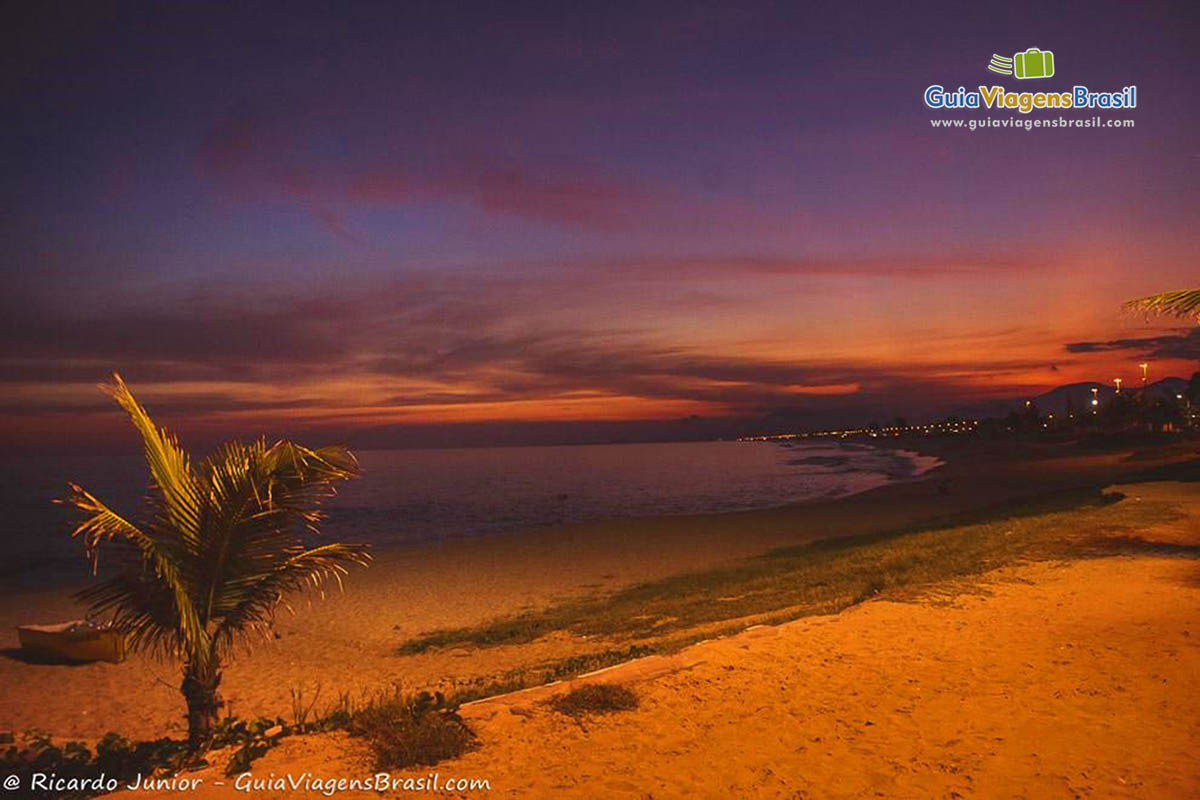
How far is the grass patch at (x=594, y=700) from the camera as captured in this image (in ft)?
21.5

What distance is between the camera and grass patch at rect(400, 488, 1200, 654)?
12.1 metres

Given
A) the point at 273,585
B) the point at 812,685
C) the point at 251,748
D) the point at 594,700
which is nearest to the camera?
the point at 251,748

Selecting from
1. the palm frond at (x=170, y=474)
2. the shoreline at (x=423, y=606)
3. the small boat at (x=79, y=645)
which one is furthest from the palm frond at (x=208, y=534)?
the small boat at (x=79, y=645)


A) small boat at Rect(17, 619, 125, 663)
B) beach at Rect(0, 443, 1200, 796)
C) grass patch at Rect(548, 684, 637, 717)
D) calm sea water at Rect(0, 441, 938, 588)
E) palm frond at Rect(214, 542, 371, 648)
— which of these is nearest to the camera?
beach at Rect(0, 443, 1200, 796)

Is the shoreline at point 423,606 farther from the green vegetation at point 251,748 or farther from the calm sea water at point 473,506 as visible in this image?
the calm sea water at point 473,506

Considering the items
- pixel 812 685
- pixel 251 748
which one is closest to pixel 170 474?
pixel 251 748

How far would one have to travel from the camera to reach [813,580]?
1463cm

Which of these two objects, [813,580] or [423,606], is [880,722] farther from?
[423,606]

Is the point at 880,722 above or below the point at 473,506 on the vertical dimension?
above

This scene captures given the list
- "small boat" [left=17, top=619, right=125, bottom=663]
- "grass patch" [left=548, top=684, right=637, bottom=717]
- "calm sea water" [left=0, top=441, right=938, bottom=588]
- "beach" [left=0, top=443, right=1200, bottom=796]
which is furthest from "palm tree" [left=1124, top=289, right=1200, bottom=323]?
"calm sea water" [left=0, top=441, right=938, bottom=588]

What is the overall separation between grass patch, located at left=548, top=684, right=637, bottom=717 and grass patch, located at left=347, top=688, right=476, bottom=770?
0.92 metres

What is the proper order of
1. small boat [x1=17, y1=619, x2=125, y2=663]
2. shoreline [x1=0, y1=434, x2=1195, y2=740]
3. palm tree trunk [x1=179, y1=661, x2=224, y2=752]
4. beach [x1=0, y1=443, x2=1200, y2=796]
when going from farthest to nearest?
small boat [x1=17, y1=619, x2=125, y2=663] < shoreline [x1=0, y1=434, x2=1195, y2=740] < palm tree trunk [x1=179, y1=661, x2=224, y2=752] < beach [x1=0, y1=443, x2=1200, y2=796]

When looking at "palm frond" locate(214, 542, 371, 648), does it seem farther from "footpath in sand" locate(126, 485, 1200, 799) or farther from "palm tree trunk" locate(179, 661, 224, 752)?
"footpath in sand" locate(126, 485, 1200, 799)

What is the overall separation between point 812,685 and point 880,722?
97 centimetres
